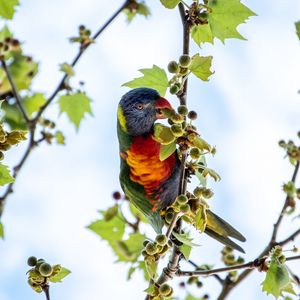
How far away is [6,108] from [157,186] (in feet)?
3.79

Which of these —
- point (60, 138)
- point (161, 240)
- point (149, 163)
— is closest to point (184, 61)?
point (161, 240)

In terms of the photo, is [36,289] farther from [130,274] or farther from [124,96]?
[124,96]

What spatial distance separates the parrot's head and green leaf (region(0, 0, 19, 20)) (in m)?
0.86

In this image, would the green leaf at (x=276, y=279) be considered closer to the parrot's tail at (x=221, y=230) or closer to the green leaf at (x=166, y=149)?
the green leaf at (x=166, y=149)

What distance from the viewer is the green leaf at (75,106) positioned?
137 inches

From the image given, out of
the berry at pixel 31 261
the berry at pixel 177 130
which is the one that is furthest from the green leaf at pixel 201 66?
the berry at pixel 31 261

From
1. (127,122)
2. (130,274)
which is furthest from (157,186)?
(130,274)

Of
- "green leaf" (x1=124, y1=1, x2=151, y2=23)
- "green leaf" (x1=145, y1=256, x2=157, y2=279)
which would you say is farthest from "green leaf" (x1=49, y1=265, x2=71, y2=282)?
"green leaf" (x1=124, y1=1, x2=151, y2=23)

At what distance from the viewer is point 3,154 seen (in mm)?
1959

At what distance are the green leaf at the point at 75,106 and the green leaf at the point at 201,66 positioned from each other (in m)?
1.65

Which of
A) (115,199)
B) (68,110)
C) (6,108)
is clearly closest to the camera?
(115,199)

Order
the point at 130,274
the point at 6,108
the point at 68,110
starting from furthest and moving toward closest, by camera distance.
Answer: the point at 68,110 < the point at 6,108 < the point at 130,274

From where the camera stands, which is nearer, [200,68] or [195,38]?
[200,68]

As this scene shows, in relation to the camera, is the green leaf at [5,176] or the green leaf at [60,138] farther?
the green leaf at [60,138]
